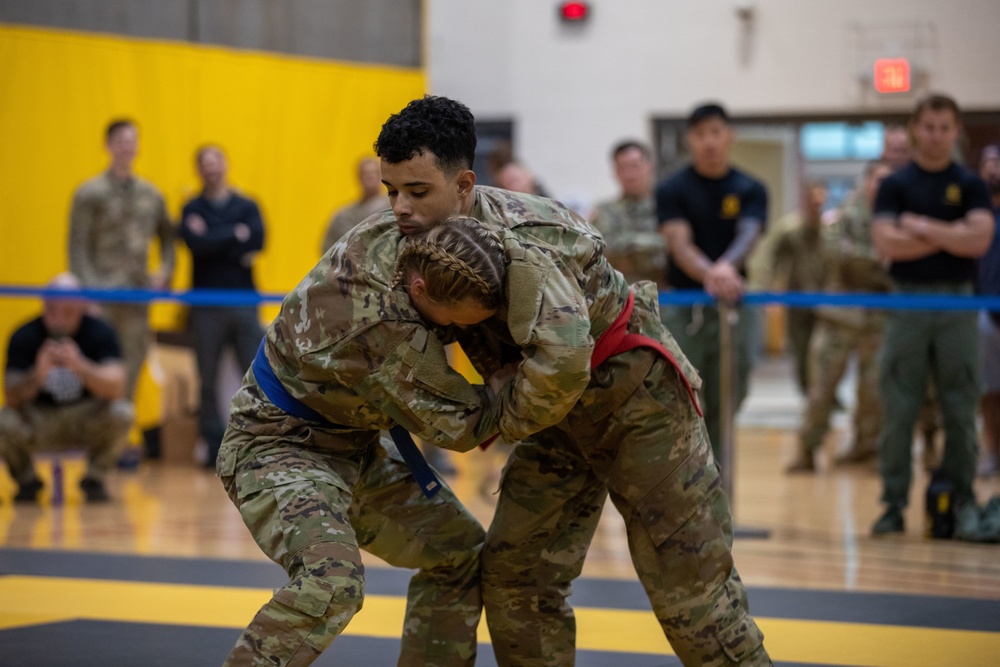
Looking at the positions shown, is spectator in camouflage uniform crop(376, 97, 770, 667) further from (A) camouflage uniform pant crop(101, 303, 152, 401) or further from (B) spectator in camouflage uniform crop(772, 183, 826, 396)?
(B) spectator in camouflage uniform crop(772, 183, 826, 396)

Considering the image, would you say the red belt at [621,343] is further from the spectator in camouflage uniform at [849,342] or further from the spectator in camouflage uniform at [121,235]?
the spectator in camouflage uniform at [121,235]

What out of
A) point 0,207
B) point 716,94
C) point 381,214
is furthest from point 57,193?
point 381,214

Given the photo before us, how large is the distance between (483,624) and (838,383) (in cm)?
477

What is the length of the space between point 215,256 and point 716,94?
5.51 meters

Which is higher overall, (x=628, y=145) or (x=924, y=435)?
(x=628, y=145)

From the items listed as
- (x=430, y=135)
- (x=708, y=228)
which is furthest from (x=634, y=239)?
(x=430, y=135)

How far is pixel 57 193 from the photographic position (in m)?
9.46

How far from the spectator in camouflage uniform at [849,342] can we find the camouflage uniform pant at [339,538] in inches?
213

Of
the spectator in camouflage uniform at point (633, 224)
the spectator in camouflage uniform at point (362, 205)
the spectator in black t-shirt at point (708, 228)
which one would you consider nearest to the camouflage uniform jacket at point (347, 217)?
the spectator in camouflage uniform at point (362, 205)

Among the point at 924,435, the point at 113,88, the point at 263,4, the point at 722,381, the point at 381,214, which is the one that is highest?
the point at 263,4

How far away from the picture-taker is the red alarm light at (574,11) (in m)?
12.4

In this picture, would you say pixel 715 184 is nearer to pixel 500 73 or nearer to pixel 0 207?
pixel 0 207

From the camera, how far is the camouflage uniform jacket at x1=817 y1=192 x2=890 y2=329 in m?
8.40

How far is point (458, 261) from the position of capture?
9.20 feet
